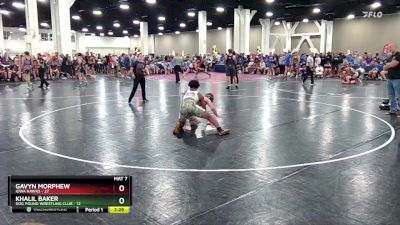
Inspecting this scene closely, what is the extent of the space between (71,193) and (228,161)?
11.7 feet

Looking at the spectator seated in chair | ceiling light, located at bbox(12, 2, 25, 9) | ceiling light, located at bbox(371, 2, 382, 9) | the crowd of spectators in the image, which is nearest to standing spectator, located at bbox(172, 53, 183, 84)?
the crowd of spectators

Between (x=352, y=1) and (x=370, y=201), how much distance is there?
1044 inches

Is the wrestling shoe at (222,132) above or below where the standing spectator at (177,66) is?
below

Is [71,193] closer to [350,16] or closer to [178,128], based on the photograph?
[178,128]

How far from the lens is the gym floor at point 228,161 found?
12.3 ft

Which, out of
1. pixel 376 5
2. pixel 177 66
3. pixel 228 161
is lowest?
pixel 228 161

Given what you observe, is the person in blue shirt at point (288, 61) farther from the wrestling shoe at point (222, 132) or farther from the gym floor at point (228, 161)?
the wrestling shoe at point (222, 132)

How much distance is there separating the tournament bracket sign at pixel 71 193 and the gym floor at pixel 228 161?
1.41 metres

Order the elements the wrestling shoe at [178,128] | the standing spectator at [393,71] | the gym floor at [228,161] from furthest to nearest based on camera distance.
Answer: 1. the standing spectator at [393,71]
2. the wrestling shoe at [178,128]
3. the gym floor at [228,161]

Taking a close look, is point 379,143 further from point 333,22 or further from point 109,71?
point 333,22

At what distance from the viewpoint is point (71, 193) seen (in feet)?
7.14

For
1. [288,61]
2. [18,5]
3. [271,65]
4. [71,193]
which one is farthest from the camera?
[18,5]

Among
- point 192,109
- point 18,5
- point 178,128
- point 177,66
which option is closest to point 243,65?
point 177,66

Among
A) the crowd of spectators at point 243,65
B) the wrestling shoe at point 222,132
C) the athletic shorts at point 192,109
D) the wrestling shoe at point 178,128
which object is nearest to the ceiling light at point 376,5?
the crowd of spectators at point 243,65
